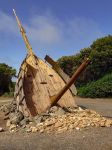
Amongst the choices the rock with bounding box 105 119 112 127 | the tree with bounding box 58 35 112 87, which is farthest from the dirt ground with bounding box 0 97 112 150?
the tree with bounding box 58 35 112 87

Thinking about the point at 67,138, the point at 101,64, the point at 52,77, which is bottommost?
the point at 67,138

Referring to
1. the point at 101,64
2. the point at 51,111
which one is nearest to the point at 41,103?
the point at 51,111

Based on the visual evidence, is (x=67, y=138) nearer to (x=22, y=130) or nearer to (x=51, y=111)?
(x=22, y=130)

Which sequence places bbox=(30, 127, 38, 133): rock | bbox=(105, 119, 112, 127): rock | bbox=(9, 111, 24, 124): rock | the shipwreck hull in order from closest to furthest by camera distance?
1. bbox=(30, 127, 38, 133): rock
2. bbox=(105, 119, 112, 127): rock
3. bbox=(9, 111, 24, 124): rock
4. the shipwreck hull

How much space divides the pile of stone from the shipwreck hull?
547mm

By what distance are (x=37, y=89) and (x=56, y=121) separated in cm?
296

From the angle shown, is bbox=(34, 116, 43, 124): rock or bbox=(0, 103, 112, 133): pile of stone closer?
bbox=(0, 103, 112, 133): pile of stone

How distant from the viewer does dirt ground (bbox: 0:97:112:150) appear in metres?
11.6

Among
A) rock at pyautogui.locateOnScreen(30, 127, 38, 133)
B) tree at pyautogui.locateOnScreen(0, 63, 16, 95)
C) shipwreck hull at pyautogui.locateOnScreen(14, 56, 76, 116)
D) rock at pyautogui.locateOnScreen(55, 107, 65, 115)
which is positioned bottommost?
rock at pyautogui.locateOnScreen(30, 127, 38, 133)

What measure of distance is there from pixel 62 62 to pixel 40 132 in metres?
Result: 23.0

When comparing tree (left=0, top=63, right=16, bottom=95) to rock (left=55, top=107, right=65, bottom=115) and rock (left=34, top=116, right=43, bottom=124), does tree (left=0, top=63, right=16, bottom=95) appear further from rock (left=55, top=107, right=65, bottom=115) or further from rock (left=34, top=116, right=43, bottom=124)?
rock (left=34, top=116, right=43, bottom=124)

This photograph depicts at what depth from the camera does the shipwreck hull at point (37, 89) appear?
54.3 ft

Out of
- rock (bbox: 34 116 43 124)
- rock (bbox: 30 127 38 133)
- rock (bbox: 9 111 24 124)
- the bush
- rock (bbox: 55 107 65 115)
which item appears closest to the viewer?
rock (bbox: 30 127 38 133)

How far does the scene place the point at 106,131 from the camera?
13484mm
